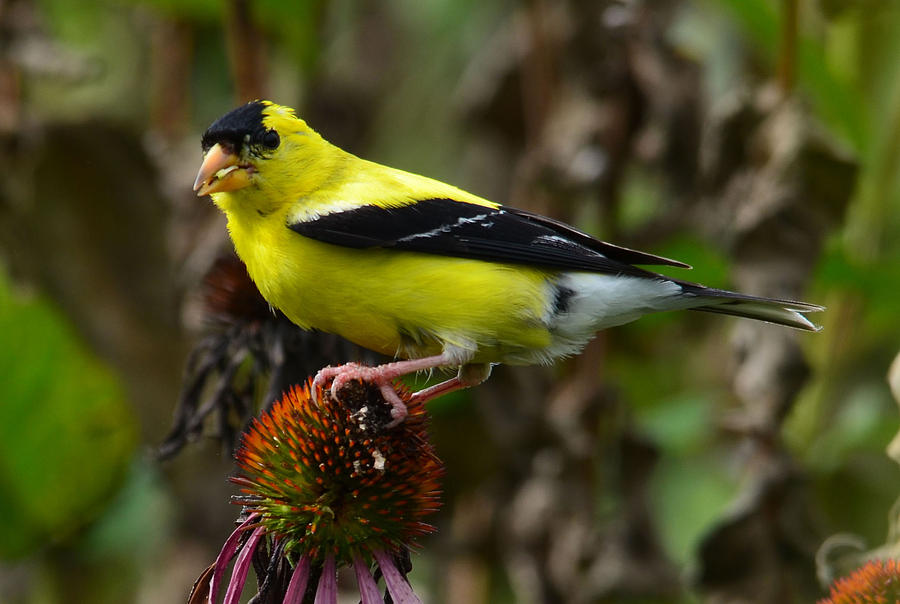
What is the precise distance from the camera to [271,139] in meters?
2.56

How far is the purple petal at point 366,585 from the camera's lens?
1.80 meters

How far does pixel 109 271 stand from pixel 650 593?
2.50 m

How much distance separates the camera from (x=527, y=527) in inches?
144

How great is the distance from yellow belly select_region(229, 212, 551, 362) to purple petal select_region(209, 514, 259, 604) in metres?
0.57

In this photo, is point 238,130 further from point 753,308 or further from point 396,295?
point 753,308

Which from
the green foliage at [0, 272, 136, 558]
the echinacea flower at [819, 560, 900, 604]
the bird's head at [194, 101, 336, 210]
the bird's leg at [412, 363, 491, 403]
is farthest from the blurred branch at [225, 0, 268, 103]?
the echinacea flower at [819, 560, 900, 604]

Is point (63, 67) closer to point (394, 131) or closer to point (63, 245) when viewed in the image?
point (63, 245)

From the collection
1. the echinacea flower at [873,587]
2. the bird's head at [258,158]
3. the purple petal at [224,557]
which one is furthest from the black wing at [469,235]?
the echinacea flower at [873,587]

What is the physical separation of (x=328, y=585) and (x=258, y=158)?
111 centimetres

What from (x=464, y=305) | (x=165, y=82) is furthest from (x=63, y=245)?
(x=464, y=305)

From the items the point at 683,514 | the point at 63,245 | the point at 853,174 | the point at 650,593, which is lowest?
the point at 683,514

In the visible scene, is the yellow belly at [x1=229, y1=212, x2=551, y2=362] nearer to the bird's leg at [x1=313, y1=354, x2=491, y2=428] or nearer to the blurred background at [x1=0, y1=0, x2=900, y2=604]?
the bird's leg at [x1=313, y1=354, x2=491, y2=428]

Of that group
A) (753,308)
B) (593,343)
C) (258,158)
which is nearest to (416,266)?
(258,158)

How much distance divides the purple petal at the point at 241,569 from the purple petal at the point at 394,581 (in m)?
0.22
